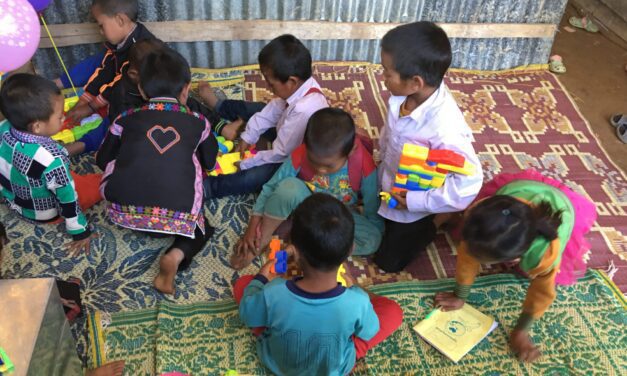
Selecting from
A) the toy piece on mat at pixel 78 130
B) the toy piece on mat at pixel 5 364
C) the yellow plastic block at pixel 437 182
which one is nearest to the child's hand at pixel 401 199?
the yellow plastic block at pixel 437 182

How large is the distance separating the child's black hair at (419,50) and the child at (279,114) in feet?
1.65

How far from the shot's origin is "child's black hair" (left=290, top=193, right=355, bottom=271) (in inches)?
60.3

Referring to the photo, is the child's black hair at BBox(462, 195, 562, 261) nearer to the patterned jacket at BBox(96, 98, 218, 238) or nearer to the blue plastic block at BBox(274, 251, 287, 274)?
the blue plastic block at BBox(274, 251, 287, 274)

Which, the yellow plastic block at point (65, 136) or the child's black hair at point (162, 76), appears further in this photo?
the yellow plastic block at point (65, 136)

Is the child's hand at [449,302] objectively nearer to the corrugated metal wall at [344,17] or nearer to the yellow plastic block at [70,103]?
the corrugated metal wall at [344,17]

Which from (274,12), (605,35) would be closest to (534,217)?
(274,12)

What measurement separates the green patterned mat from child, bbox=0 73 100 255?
1.95 feet

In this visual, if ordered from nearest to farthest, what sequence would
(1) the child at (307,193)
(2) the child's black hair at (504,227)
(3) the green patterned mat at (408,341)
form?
(2) the child's black hair at (504,227) → (3) the green patterned mat at (408,341) → (1) the child at (307,193)

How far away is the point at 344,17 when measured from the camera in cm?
344

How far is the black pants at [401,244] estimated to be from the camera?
2324 mm

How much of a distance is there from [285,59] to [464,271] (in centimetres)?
124

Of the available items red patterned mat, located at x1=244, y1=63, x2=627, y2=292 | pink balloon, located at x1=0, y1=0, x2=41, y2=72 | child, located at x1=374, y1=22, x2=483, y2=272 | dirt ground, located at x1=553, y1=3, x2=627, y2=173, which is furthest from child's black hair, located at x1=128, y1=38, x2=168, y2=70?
dirt ground, located at x1=553, y1=3, x2=627, y2=173

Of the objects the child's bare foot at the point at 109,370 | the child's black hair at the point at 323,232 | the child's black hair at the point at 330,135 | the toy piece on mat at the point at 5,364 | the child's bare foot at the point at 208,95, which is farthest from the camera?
the child's bare foot at the point at 208,95

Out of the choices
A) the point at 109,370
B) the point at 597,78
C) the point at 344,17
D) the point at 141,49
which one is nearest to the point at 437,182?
the point at 109,370
